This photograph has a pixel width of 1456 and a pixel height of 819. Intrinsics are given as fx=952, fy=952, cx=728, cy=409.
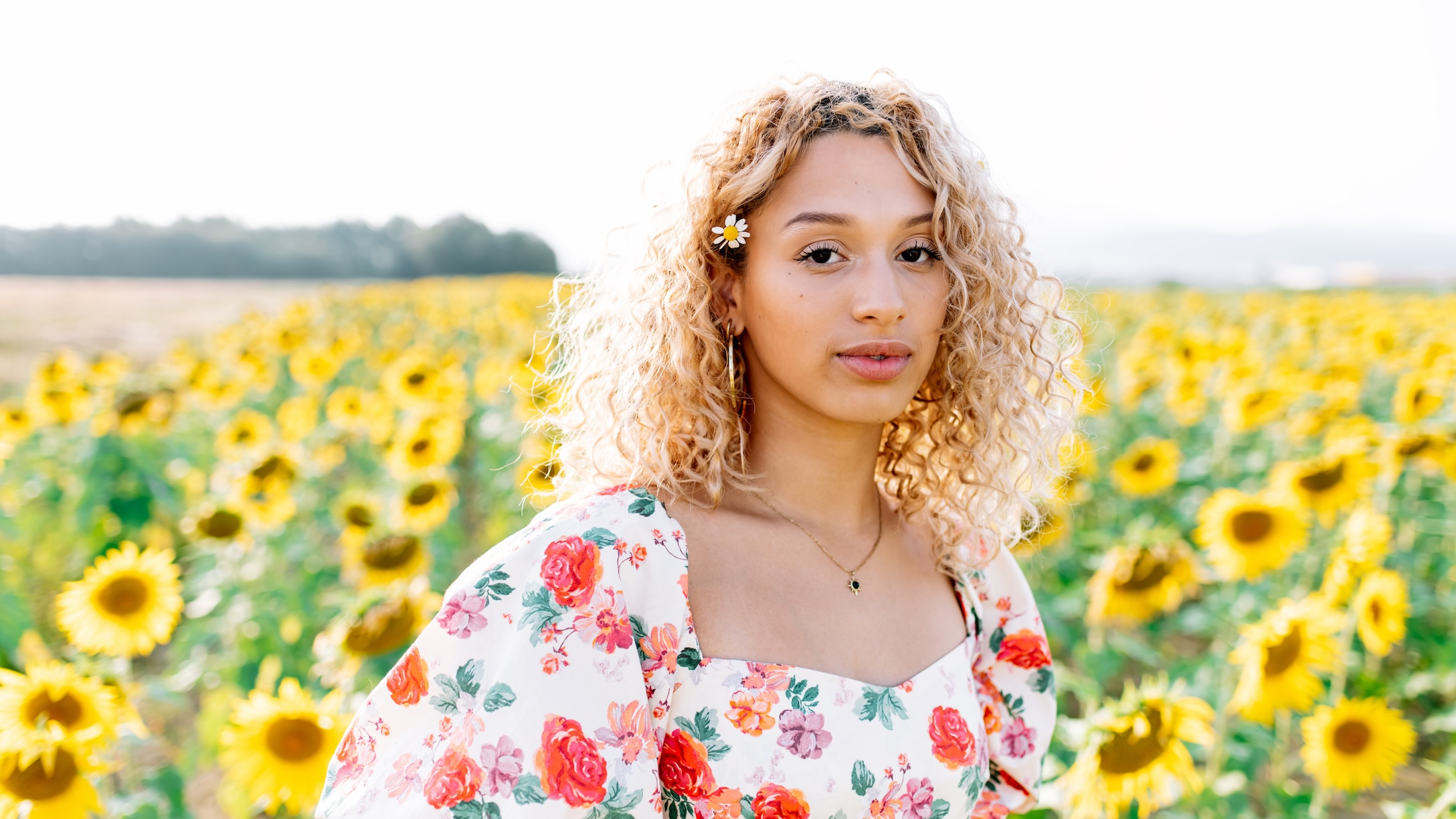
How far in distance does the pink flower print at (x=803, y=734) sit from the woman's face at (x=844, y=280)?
538mm

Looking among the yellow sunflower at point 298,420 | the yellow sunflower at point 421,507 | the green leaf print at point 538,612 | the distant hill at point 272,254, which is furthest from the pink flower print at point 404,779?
the distant hill at point 272,254

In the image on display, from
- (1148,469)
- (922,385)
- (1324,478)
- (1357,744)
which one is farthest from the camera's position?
(1148,469)

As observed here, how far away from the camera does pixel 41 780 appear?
2055 millimetres

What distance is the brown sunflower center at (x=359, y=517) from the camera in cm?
388

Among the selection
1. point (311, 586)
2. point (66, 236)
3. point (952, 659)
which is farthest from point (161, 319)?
point (952, 659)

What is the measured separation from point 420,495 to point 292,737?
1920mm

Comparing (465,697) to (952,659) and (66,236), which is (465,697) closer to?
(952,659)

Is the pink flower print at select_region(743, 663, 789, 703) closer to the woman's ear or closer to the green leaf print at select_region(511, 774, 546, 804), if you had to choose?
the green leaf print at select_region(511, 774, 546, 804)

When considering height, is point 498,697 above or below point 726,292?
below

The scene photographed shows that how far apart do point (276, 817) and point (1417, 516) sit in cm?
575

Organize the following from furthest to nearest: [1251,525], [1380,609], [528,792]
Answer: [1251,525] < [1380,609] < [528,792]

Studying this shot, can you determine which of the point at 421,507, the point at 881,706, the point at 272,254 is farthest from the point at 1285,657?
the point at 272,254

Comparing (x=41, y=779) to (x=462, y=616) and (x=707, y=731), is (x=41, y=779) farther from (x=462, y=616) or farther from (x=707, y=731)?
(x=707, y=731)

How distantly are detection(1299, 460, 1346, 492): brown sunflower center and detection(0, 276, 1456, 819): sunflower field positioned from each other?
0.01 m
